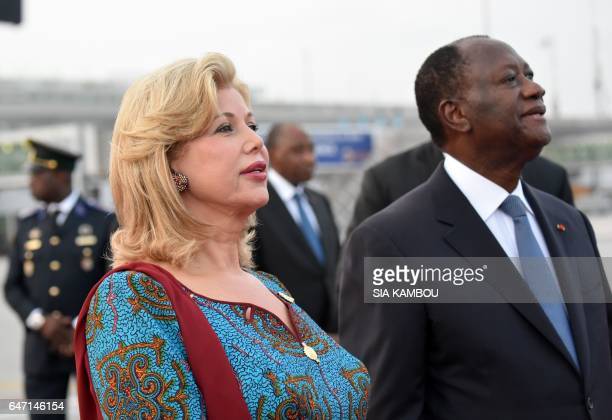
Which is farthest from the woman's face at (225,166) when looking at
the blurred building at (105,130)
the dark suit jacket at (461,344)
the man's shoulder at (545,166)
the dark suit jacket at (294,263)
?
the blurred building at (105,130)

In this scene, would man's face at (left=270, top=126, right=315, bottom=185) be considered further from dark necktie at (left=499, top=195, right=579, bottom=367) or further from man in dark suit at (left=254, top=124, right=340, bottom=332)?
dark necktie at (left=499, top=195, right=579, bottom=367)

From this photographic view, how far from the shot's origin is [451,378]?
88.2 inches

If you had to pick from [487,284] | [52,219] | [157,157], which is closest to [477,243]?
[487,284]

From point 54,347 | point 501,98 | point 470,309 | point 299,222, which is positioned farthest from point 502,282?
point 54,347

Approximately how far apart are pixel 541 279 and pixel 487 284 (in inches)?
7.4

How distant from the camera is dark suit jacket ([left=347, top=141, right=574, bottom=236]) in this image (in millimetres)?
3285

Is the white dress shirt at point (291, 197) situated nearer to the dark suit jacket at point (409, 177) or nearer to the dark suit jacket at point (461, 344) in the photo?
the dark suit jacket at point (409, 177)

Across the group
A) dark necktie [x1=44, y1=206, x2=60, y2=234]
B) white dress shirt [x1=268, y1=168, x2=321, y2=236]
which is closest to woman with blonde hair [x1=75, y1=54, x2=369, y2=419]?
white dress shirt [x1=268, y1=168, x2=321, y2=236]

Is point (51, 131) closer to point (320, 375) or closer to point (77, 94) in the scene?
point (77, 94)

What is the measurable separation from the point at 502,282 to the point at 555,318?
19cm

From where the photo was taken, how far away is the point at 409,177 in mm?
3396

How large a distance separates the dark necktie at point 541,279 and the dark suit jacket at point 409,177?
881 millimetres

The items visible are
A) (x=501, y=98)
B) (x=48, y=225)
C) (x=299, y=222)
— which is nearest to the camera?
(x=501, y=98)

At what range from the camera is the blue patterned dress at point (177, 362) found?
162 centimetres
